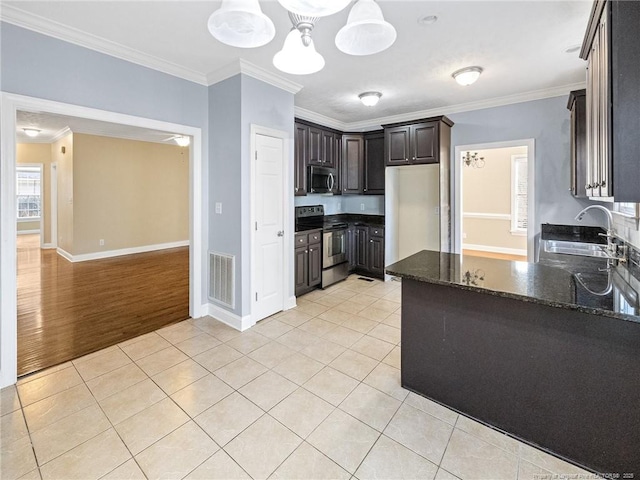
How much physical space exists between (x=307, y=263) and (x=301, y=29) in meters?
3.28

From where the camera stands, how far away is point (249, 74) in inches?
130

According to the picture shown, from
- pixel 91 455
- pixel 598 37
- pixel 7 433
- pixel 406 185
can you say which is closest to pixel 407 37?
pixel 598 37

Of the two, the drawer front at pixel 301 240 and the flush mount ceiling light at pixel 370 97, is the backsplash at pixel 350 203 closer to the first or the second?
the drawer front at pixel 301 240

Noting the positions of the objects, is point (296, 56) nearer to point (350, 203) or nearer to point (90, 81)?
point (90, 81)

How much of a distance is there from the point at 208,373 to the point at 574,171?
4140mm

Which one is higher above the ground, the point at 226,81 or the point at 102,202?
the point at 226,81

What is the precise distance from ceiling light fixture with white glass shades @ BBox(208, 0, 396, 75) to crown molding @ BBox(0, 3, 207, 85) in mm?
2039

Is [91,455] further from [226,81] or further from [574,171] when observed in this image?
[574,171]

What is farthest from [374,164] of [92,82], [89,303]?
[89,303]

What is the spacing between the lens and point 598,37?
5.93 feet

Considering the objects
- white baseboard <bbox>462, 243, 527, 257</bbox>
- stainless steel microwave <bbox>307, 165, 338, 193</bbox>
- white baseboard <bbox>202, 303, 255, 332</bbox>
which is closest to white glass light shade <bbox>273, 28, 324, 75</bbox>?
white baseboard <bbox>202, 303, 255, 332</bbox>

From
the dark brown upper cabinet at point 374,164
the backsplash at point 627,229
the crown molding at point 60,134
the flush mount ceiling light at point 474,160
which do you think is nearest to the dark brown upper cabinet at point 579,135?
the backsplash at point 627,229

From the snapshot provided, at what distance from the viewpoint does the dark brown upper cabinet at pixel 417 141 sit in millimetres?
4512

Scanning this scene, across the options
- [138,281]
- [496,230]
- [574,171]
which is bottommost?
[138,281]
